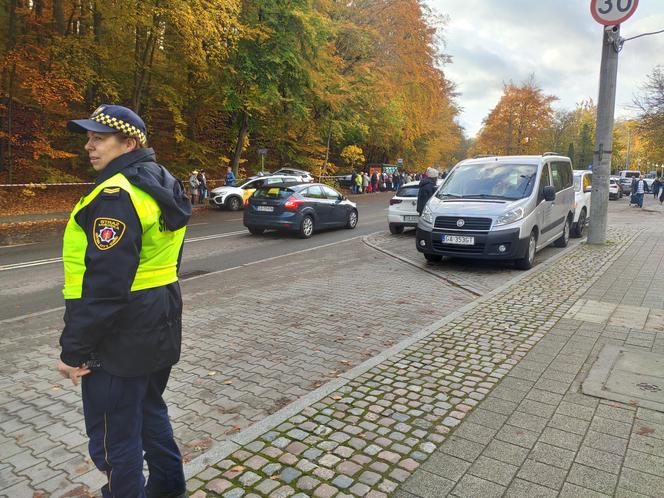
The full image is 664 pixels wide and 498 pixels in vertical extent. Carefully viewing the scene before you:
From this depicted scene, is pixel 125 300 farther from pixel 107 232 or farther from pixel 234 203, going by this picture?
pixel 234 203

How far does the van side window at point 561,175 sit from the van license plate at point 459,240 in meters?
3.19

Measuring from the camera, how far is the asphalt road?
744 cm

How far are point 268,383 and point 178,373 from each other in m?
0.88

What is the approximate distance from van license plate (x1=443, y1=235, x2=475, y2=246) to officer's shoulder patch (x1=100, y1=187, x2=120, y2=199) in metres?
7.79

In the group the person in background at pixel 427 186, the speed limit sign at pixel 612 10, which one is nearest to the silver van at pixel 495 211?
the person in background at pixel 427 186

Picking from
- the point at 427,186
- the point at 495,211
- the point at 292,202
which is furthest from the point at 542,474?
the point at 292,202

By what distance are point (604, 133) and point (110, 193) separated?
40.6 ft

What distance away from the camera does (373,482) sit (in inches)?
115

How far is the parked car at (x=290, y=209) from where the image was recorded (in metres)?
14.1

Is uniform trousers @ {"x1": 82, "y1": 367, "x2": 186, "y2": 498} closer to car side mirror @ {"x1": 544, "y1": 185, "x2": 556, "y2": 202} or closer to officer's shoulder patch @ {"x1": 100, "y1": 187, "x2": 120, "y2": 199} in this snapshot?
officer's shoulder patch @ {"x1": 100, "y1": 187, "x2": 120, "y2": 199}

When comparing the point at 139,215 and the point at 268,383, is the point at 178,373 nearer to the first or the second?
the point at 268,383

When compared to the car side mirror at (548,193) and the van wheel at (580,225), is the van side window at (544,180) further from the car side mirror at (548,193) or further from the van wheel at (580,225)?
the van wheel at (580,225)

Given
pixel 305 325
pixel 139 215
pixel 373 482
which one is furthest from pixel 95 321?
pixel 305 325

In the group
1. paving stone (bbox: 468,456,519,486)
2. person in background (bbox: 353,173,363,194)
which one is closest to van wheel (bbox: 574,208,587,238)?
paving stone (bbox: 468,456,519,486)
